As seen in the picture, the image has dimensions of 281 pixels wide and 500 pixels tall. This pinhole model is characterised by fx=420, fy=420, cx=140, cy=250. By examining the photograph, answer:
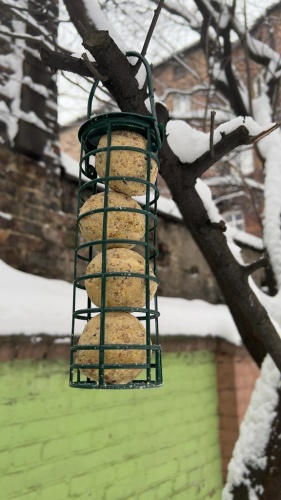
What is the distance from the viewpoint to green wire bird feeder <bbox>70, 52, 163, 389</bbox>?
49.1 inches

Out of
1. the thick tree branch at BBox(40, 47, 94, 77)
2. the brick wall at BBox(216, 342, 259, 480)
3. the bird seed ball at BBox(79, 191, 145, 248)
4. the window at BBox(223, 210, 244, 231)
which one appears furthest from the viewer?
the window at BBox(223, 210, 244, 231)

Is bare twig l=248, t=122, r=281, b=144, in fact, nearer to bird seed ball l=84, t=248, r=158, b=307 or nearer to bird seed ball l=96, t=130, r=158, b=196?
bird seed ball l=96, t=130, r=158, b=196

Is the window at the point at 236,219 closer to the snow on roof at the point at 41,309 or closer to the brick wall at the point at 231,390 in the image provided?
the brick wall at the point at 231,390

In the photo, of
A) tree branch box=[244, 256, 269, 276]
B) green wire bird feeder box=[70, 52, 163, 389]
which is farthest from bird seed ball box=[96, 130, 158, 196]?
tree branch box=[244, 256, 269, 276]

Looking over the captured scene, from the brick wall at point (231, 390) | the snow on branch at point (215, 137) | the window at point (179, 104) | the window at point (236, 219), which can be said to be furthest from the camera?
the window at point (236, 219)

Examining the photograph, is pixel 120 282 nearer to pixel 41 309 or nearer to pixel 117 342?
pixel 117 342

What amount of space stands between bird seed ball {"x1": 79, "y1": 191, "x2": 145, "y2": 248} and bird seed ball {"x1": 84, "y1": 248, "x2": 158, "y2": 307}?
0.06 m

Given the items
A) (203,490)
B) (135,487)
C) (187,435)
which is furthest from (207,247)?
(203,490)

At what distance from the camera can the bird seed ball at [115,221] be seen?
53.5 inches

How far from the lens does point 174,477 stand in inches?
140

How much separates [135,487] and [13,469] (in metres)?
1.18

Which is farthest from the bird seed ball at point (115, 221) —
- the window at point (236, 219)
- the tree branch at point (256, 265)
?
the window at point (236, 219)

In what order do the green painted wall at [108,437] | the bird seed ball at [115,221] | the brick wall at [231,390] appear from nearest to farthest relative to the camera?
the bird seed ball at [115,221]
the green painted wall at [108,437]
the brick wall at [231,390]

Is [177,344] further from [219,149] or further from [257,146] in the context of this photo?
[219,149]
